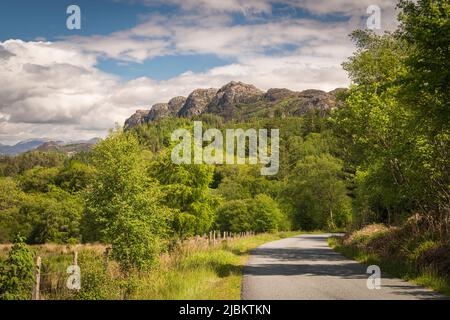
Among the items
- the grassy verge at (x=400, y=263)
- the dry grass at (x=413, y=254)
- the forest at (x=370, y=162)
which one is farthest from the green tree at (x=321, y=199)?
the dry grass at (x=413, y=254)

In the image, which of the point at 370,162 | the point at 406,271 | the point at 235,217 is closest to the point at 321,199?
the point at 235,217

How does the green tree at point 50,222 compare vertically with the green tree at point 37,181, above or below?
below

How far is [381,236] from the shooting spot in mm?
24719

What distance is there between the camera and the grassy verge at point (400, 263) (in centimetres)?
1383

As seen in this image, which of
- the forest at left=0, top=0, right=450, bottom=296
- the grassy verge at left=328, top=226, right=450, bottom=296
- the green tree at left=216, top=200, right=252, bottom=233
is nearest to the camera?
the grassy verge at left=328, top=226, right=450, bottom=296

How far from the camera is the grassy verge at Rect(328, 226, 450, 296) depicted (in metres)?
13.8

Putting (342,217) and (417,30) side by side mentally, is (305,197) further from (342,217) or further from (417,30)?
(417,30)

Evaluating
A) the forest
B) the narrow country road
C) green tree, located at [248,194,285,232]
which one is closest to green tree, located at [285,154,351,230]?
green tree, located at [248,194,285,232]

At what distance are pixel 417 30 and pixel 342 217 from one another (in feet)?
264

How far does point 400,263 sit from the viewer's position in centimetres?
1823

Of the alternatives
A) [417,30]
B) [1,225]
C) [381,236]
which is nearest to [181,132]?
[381,236]

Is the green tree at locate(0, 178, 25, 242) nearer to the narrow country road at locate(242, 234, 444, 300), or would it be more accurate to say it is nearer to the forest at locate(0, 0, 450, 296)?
the forest at locate(0, 0, 450, 296)

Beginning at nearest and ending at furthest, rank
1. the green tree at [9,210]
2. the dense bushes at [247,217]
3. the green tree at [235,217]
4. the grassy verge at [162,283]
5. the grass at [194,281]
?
the grass at [194,281] → the grassy verge at [162,283] → the green tree at [235,217] → the dense bushes at [247,217] → the green tree at [9,210]

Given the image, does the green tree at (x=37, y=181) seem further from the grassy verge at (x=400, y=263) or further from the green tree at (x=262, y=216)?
the grassy verge at (x=400, y=263)
